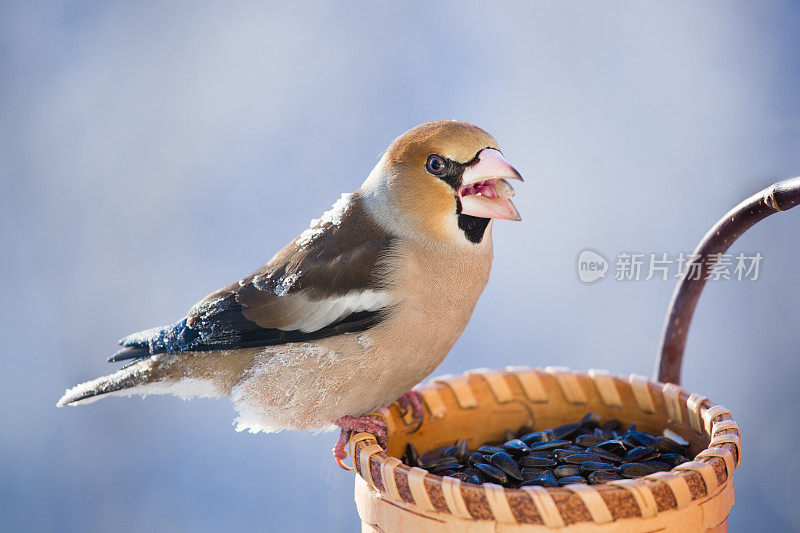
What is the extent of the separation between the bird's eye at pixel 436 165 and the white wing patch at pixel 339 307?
22 cm

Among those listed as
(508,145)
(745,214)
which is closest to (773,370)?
(508,145)

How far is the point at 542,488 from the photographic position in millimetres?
945

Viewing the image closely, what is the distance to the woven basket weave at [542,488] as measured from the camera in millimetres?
929

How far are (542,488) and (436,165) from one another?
570 mm

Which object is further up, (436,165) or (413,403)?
(436,165)

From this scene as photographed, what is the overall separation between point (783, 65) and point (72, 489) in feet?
8.12

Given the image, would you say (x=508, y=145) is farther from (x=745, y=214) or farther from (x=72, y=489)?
(x=72, y=489)

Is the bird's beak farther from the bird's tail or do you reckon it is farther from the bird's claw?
the bird's tail

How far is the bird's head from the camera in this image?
1.25m

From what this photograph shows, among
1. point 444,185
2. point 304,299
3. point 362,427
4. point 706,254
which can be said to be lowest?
point 362,427
